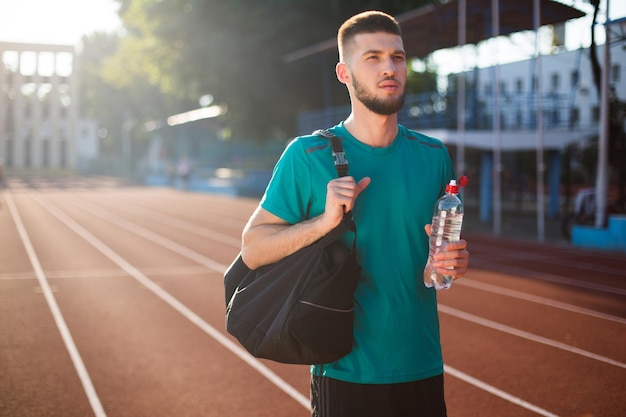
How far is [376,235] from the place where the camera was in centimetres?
231

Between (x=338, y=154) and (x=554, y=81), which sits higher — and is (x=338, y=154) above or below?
below

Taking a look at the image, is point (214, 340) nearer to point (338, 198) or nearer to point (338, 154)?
point (338, 154)

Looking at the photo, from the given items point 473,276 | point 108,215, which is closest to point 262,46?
point 108,215

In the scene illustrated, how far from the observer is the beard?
7.60ft

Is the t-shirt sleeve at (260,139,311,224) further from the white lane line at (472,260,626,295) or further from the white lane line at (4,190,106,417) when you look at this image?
the white lane line at (472,260,626,295)

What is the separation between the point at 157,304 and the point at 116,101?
65.3 meters

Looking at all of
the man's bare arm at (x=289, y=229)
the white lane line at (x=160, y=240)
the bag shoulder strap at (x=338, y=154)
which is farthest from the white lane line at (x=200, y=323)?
the bag shoulder strap at (x=338, y=154)

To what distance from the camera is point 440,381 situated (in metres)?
2.38

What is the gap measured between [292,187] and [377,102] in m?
0.37

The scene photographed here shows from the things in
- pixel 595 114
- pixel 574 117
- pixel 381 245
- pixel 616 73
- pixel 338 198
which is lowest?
pixel 381 245

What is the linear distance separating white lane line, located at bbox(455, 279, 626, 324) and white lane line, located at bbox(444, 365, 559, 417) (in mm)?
2820

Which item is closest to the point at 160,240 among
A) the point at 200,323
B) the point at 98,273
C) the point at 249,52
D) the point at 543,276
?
the point at 98,273

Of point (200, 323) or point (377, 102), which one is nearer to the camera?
point (377, 102)

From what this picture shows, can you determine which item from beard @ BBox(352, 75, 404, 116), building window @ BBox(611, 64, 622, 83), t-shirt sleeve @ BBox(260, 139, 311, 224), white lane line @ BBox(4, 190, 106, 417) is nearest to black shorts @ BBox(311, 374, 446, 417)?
t-shirt sleeve @ BBox(260, 139, 311, 224)
